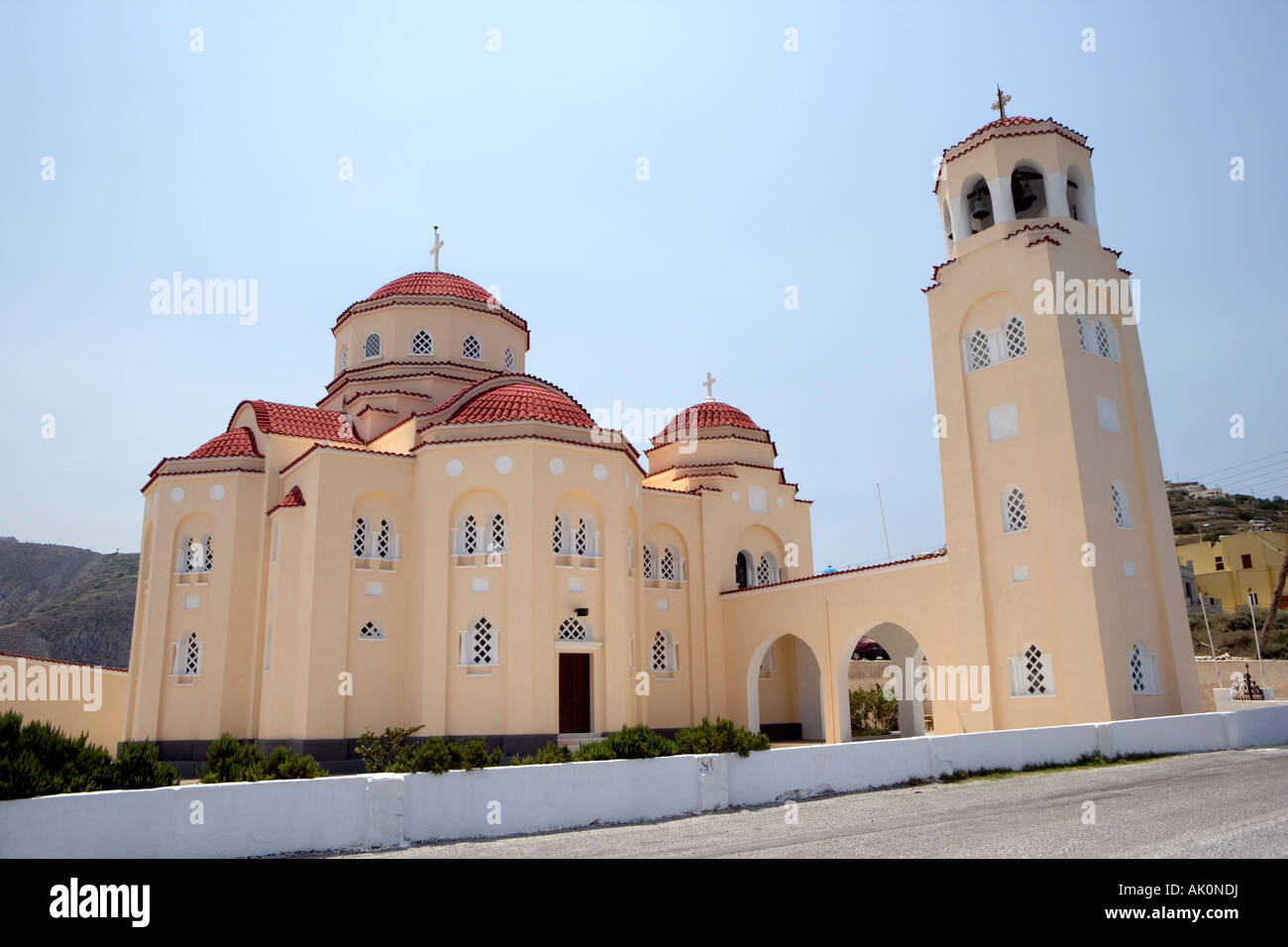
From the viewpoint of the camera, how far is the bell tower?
55.7 ft

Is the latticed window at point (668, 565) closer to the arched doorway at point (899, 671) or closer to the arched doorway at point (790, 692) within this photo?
the arched doorway at point (790, 692)

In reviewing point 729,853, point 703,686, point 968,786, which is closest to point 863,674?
point 703,686

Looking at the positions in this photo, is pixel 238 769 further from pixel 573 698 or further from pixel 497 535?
pixel 573 698

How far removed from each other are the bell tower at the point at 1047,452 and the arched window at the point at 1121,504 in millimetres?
38

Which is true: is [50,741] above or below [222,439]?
below

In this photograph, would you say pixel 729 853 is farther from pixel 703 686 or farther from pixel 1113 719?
pixel 703 686

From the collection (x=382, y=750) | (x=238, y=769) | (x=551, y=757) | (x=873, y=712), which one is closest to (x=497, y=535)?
(x=382, y=750)

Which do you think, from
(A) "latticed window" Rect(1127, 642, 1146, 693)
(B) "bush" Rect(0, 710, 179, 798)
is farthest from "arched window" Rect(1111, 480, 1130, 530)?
(B) "bush" Rect(0, 710, 179, 798)

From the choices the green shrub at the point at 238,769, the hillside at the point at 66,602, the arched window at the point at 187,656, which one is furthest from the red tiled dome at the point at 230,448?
the hillside at the point at 66,602

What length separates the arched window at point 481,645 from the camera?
19047mm

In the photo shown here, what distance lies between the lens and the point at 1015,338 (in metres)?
19.0

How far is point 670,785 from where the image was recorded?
10805 millimetres
